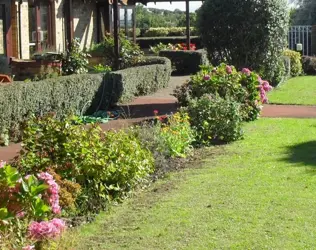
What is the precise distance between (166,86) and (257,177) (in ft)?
44.7

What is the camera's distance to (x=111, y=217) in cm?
786

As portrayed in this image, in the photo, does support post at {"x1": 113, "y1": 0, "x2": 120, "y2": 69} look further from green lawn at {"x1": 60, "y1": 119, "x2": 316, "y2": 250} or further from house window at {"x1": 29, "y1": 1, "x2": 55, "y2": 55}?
green lawn at {"x1": 60, "y1": 119, "x2": 316, "y2": 250}

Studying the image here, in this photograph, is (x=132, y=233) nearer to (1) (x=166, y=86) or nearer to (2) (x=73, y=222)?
(2) (x=73, y=222)

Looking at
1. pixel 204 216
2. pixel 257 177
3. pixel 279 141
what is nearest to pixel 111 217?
pixel 204 216

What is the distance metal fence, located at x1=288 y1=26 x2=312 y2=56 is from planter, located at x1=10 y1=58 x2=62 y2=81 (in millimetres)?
16511

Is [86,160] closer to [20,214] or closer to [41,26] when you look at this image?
[20,214]

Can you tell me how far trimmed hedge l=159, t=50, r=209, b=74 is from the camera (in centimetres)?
2841

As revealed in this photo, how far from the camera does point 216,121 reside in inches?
506

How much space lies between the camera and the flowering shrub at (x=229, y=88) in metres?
14.7

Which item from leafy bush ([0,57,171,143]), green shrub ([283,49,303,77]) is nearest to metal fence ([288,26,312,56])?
green shrub ([283,49,303,77])

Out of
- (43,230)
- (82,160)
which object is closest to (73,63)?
(82,160)

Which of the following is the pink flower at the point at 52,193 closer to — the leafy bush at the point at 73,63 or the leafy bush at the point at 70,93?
the leafy bush at the point at 70,93

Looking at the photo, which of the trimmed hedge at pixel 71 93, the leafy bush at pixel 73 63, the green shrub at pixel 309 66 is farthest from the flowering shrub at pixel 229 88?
the green shrub at pixel 309 66

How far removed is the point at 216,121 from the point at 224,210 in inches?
197
